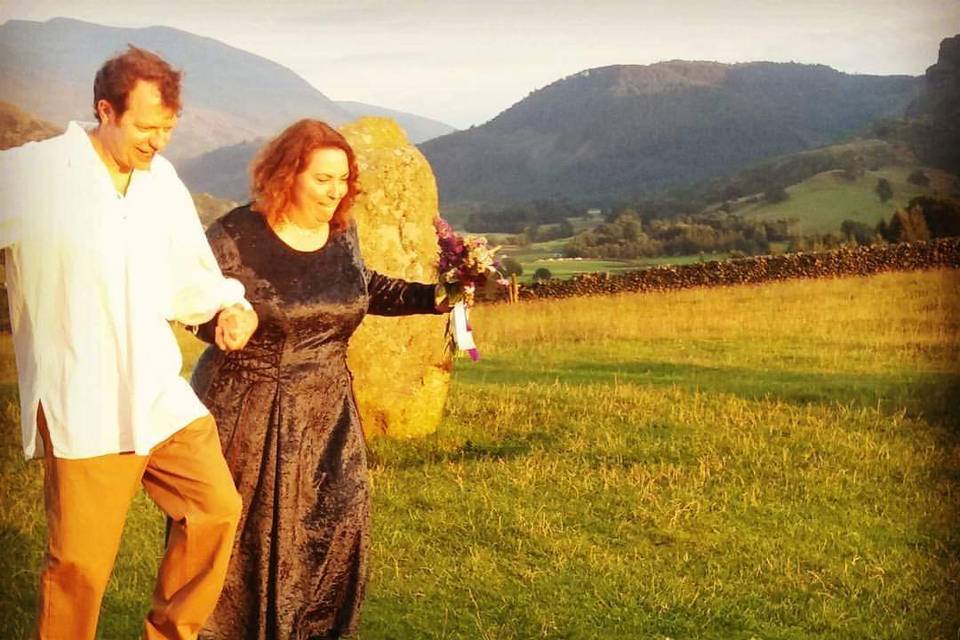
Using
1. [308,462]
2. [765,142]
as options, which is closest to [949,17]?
[308,462]

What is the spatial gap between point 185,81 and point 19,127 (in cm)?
128

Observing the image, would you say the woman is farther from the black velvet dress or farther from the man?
the man

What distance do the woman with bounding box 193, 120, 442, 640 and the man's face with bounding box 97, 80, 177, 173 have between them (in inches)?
21.5

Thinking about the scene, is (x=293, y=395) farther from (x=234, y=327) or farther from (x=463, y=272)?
(x=463, y=272)

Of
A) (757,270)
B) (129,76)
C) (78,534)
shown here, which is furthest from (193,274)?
(757,270)

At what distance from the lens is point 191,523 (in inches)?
147

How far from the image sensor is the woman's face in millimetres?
4086

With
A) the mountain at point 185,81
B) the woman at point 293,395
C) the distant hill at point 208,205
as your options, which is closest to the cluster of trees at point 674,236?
the mountain at point 185,81

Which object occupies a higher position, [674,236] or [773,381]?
[674,236]

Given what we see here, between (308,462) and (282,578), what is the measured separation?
417 millimetres

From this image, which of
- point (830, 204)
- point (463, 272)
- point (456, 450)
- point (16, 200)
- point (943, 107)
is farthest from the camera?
point (830, 204)

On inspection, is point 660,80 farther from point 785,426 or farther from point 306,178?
point 306,178

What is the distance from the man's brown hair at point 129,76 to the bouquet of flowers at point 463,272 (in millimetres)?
1327

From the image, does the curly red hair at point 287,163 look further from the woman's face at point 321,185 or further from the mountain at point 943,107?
the mountain at point 943,107
